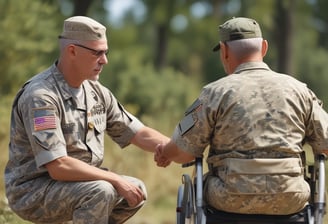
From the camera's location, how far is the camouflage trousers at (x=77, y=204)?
6.00m

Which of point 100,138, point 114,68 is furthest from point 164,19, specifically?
point 100,138

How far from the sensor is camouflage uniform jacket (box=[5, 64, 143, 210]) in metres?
6.05

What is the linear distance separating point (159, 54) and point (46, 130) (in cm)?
2645

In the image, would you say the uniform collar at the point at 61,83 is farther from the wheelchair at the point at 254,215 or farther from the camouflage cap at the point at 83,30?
the wheelchair at the point at 254,215

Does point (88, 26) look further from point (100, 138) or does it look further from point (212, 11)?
point (212, 11)

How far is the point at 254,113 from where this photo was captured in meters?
5.67

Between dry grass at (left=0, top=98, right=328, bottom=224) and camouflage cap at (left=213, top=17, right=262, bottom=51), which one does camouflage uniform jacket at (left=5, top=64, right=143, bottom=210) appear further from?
dry grass at (left=0, top=98, right=328, bottom=224)

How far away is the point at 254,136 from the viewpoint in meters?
5.66

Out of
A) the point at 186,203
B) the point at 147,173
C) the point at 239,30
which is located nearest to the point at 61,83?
the point at 186,203

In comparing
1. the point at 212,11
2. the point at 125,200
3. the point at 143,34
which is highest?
the point at 125,200

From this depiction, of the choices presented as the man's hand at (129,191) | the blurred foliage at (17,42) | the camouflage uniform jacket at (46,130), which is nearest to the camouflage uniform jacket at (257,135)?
the man's hand at (129,191)

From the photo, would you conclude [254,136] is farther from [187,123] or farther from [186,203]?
[186,203]

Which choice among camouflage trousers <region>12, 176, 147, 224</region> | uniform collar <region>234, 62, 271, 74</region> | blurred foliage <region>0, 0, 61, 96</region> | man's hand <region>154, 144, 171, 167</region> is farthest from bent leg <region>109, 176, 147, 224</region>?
blurred foliage <region>0, 0, 61, 96</region>

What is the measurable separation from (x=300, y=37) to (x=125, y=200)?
→ 45.8 metres
